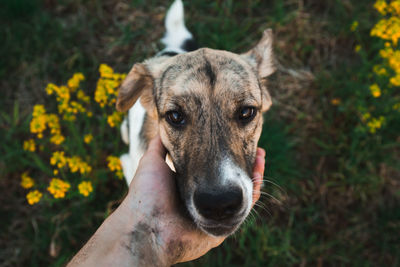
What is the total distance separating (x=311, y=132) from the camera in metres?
4.64

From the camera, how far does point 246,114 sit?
2.59m

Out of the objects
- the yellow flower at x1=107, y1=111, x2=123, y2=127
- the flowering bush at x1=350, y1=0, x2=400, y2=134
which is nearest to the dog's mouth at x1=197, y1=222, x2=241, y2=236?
the yellow flower at x1=107, y1=111, x2=123, y2=127

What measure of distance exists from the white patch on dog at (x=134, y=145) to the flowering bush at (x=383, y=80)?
247 cm

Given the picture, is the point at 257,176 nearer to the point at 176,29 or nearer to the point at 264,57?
the point at 264,57

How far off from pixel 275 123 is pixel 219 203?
2.49 m

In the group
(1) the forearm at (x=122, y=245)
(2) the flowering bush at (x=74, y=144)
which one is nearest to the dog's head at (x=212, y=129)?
(1) the forearm at (x=122, y=245)

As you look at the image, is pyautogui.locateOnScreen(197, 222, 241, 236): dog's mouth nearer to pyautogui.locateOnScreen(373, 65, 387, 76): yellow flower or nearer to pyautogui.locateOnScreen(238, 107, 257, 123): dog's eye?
→ pyautogui.locateOnScreen(238, 107, 257, 123): dog's eye

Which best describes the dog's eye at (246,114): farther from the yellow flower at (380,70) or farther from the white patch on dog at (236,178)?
the yellow flower at (380,70)

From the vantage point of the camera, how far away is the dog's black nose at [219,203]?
A: 2.19 metres

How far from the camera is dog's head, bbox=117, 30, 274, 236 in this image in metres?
2.26

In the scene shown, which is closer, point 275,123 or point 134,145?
point 134,145

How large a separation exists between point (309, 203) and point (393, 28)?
7.45 feet

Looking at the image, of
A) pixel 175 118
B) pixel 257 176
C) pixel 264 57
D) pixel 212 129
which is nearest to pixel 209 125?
pixel 212 129

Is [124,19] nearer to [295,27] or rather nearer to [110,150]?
[110,150]
